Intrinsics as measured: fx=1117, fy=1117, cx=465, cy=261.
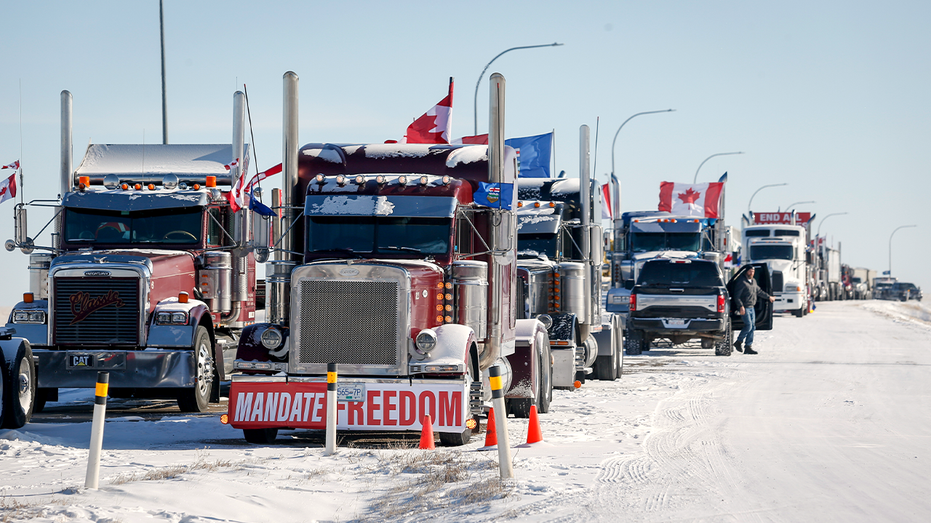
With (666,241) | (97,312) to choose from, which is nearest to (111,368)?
(97,312)

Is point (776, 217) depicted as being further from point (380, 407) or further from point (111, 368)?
point (380, 407)

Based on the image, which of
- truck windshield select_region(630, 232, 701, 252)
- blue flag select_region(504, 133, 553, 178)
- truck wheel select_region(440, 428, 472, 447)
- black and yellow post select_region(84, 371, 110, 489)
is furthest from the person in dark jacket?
black and yellow post select_region(84, 371, 110, 489)

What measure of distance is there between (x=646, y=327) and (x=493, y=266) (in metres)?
14.1

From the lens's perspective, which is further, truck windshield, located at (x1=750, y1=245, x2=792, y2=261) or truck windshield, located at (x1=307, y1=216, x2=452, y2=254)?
truck windshield, located at (x1=750, y1=245, x2=792, y2=261)

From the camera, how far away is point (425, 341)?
10.9m

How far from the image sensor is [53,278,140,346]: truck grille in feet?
A: 45.7

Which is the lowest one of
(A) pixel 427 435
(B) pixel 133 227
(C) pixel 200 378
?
(A) pixel 427 435

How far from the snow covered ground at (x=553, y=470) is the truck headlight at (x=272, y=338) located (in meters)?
1.02

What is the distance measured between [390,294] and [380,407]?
3.62ft

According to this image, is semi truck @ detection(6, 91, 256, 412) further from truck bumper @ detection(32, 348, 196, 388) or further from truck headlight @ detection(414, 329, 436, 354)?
truck headlight @ detection(414, 329, 436, 354)

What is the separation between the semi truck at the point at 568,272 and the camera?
631 inches

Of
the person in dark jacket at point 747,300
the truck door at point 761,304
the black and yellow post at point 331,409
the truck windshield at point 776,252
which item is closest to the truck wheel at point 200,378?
the black and yellow post at point 331,409

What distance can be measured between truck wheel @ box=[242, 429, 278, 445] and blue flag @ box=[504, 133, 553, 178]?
414 inches

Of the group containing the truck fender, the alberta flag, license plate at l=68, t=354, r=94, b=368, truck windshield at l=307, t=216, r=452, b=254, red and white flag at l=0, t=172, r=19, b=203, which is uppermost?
red and white flag at l=0, t=172, r=19, b=203
